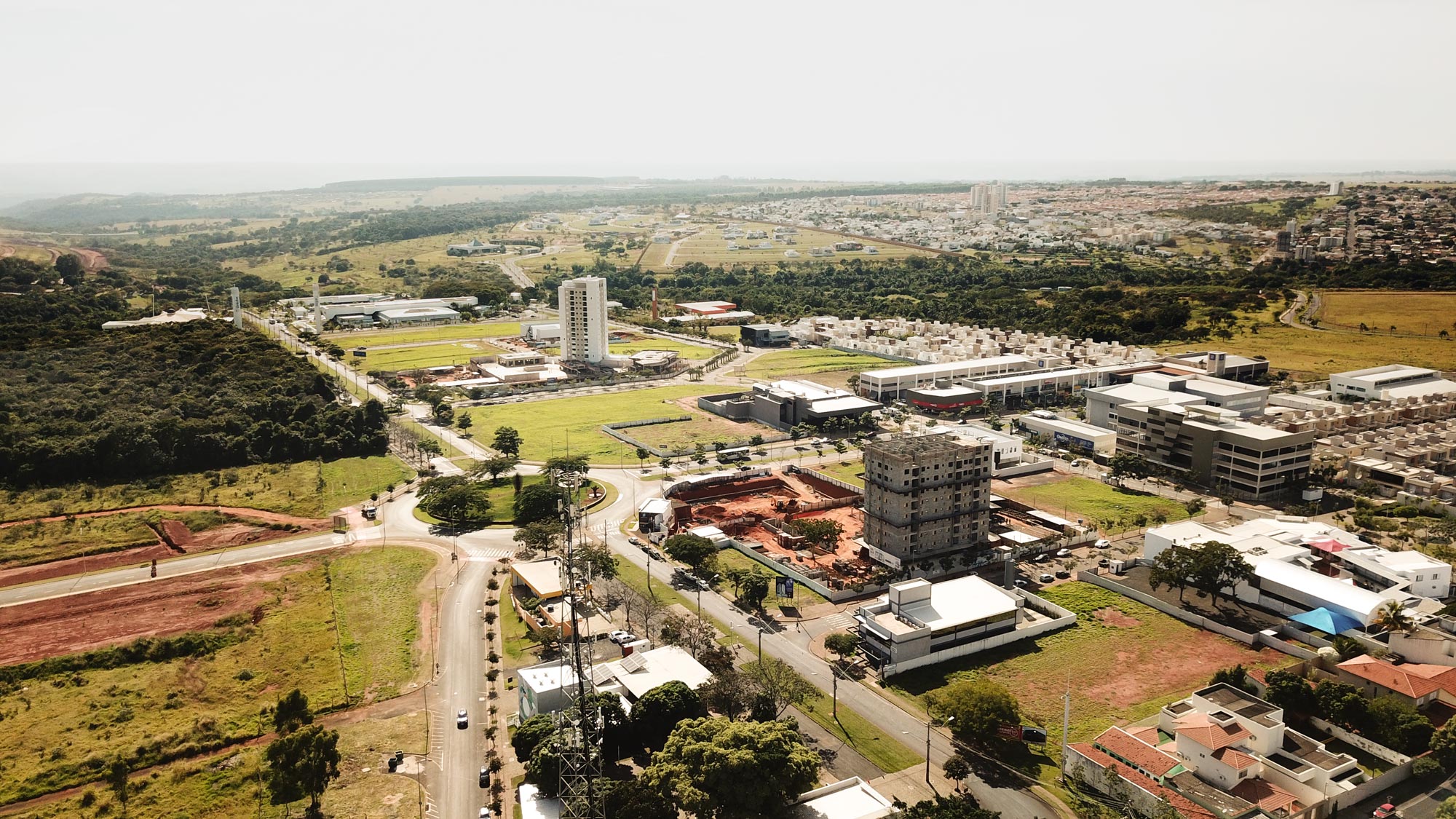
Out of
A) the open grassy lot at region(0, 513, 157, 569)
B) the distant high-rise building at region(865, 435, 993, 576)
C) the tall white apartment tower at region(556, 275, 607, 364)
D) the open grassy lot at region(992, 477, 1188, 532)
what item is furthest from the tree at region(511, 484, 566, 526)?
the tall white apartment tower at region(556, 275, 607, 364)

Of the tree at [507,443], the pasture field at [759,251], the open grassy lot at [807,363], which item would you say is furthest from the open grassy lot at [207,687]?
the pasture field at [759,251]

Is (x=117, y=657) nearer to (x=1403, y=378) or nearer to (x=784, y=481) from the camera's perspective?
(x=784, y=481)

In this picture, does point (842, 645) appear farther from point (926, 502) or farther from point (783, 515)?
point (783, 515)

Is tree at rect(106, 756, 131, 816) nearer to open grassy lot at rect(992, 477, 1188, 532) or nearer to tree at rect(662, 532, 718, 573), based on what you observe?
tree at rect(662, 532, 718, 573)

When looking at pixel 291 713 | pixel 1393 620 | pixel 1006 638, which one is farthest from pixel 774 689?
pixel 1393 620

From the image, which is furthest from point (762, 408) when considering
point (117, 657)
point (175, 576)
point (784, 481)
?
point (117, 657)

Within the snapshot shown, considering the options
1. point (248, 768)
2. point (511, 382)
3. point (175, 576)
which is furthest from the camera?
point (511, 382)
